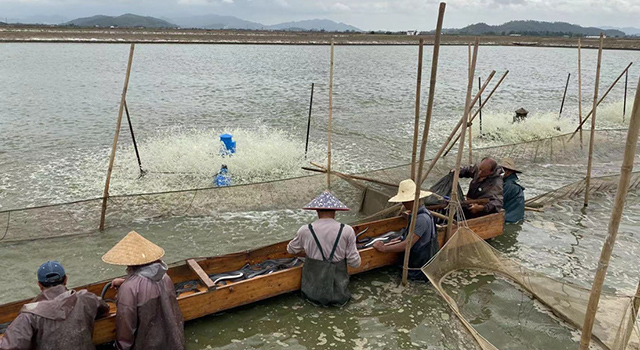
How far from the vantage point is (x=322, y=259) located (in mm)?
5094

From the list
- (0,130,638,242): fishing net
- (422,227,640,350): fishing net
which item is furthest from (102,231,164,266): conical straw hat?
(0,130,638,242): fishing net

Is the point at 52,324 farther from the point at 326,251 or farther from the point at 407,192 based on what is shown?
the point at 407,192

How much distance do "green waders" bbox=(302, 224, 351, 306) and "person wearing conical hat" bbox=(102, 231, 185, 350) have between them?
157 cm

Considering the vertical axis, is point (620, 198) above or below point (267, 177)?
above

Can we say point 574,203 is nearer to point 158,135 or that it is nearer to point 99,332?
point 99,332

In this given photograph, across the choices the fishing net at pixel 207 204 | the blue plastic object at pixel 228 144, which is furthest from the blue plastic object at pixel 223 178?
the fishing net at pixel 207 204

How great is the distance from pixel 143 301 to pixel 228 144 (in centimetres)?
692

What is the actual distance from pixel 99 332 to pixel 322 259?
2.24m

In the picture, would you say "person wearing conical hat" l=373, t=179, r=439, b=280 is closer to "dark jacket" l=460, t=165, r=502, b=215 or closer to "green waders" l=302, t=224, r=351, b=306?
"green waders" l=302, t=224, r=351, b=306

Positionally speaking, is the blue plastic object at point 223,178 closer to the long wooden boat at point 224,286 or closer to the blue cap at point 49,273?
the long wooden boat at point 224,286

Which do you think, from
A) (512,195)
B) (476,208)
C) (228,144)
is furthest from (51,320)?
(228,144)

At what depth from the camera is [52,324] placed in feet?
11.8

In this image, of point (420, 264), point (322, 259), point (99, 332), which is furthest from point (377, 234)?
point (99, 332)

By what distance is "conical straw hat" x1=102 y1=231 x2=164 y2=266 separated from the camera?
4008 mm
